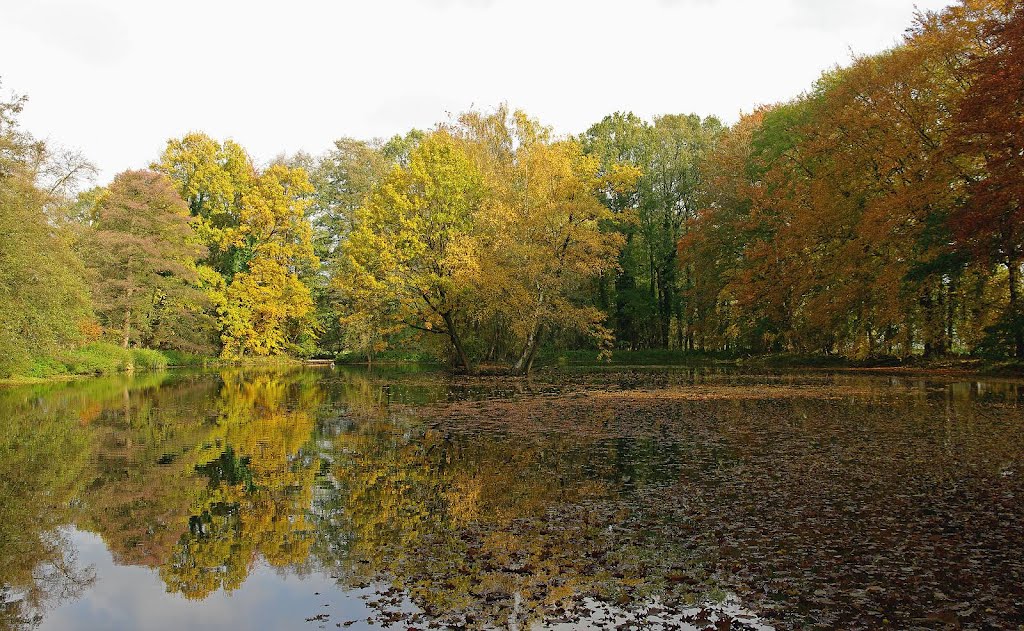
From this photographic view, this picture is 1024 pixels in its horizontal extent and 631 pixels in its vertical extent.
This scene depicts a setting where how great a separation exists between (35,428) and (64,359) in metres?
23.5

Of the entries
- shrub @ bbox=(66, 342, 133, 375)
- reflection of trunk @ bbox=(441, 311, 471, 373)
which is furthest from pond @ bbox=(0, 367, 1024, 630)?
shrub @ bbox=(66, 342, 133, 375)

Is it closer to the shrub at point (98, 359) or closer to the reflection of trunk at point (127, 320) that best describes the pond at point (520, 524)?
the shrub at point (98, 359)

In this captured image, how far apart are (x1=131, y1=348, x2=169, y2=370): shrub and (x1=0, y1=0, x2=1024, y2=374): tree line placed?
7.16ft

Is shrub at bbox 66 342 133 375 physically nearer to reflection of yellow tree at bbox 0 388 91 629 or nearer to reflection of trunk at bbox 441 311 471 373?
reflection of trunk at bbox 441 311 471 373

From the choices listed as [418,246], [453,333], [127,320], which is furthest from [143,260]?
[453,333]

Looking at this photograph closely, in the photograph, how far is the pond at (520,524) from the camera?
5.85 m

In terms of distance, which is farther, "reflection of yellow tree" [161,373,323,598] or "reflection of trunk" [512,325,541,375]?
"reflection of trunk" [512,325,541,375]

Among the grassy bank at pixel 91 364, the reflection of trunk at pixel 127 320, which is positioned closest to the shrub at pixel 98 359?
the grassy bank at pixel 91 364

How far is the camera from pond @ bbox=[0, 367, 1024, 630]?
5.85m

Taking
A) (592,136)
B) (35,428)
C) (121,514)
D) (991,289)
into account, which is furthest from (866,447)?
(592,136)

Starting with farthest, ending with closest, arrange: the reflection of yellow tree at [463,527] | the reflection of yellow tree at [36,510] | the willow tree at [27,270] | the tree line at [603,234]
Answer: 1. the tree line at [603,234]
2. the willow tree at [27,270]
3. the reflection of yellow tree at [36,510]
4. the reflection of yellow tree at [463,527]

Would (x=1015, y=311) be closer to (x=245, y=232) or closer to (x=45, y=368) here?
(x=45, y=368)

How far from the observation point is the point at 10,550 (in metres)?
7.57

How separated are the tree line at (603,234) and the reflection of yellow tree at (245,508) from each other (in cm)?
1954
